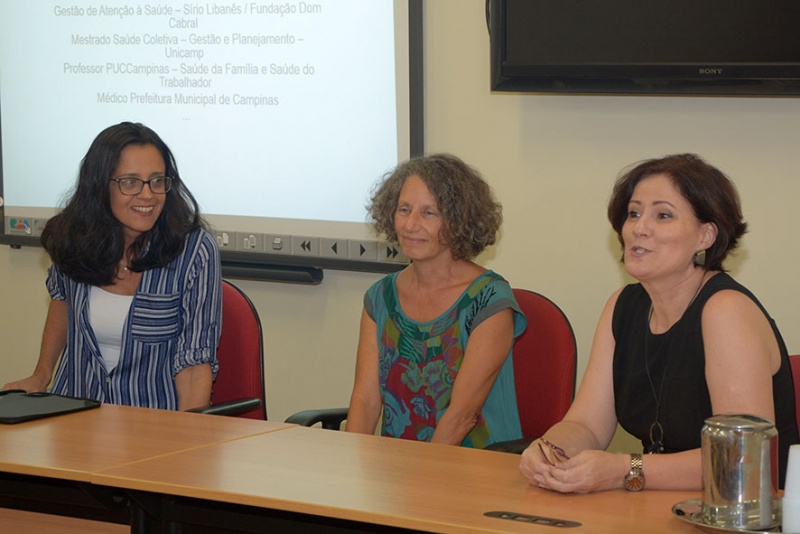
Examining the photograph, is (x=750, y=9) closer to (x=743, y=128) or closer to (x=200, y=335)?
(x=743, y=128)

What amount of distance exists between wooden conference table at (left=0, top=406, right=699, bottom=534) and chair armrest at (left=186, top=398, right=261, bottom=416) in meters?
0.20

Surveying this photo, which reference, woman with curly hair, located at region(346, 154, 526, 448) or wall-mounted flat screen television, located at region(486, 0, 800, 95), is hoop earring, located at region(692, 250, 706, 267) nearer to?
woman with curly hair, located at region(346, 154, 526, 448)

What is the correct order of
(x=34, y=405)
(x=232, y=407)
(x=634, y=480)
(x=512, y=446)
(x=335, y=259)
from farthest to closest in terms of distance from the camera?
(x=335, y=259), (x=232, y=407), (x=34, y=405), (x=512, y=446), (x=634, y=480)

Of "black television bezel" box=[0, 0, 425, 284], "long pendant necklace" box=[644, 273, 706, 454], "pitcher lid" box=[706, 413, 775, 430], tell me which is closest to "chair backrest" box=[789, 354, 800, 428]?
"long pendant necklace" box=[644, 273, 706, 454]

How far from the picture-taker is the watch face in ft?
6.89

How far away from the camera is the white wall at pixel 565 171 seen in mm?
3242

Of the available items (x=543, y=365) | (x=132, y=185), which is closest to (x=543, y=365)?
(x=543, y=365)

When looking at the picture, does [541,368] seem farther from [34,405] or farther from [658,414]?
[34,405]

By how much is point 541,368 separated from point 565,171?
0.82 m

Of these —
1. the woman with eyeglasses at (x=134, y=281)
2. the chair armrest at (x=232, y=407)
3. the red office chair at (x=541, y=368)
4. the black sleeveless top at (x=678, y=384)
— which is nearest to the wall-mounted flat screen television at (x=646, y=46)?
the red office chair at (x=541, y=368)

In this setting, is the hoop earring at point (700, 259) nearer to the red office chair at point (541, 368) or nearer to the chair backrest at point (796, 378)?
the chair backrest at point (796, 378)

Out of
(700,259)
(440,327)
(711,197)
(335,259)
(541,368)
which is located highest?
(711,197)

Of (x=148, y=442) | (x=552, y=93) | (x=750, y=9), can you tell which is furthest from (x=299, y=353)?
(x=750, y=9)

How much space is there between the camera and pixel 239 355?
3.18 meters
